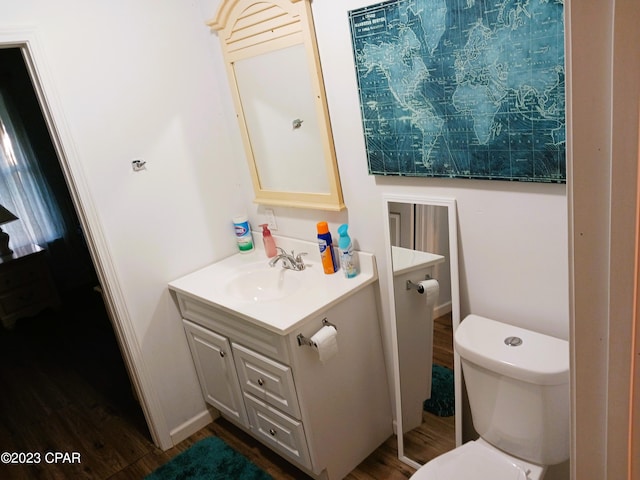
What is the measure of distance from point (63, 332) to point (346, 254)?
2.84 meters

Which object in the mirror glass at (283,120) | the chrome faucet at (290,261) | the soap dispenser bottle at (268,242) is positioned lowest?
the chrome faucet at (290,261)

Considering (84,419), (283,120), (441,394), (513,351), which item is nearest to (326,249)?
(283,120)

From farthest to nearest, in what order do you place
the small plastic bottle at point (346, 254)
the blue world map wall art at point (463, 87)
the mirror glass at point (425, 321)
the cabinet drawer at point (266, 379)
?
the small plastic bottle at point (346, 254), the cabinet drawer at point (266, 379), the mirror glass at point (425, 321), the blue world map wall art at point (463, 87)

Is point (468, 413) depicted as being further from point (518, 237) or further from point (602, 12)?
point (602, 12)

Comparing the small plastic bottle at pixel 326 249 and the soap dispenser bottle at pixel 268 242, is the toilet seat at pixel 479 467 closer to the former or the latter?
the small plastic bottle at pixel 326 249

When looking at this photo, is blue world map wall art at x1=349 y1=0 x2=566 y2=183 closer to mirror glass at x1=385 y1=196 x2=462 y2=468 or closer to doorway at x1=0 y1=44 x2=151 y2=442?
mirror glass at x1=385 y1=196 x2=462 y2=468

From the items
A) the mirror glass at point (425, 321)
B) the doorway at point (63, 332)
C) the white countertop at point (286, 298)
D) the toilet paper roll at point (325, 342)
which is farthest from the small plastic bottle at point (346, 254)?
the doorway at point (63, 332)

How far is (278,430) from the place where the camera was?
6.40 feet

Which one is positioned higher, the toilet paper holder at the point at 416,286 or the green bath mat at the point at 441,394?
the toilet paper holder at the point at 416,286

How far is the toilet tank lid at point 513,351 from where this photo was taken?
52.3 inches

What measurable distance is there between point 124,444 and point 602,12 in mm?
2579

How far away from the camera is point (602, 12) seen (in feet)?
1.35

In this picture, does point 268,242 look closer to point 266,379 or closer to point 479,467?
point 266,379

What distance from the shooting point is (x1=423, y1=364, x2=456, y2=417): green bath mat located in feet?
5.81
